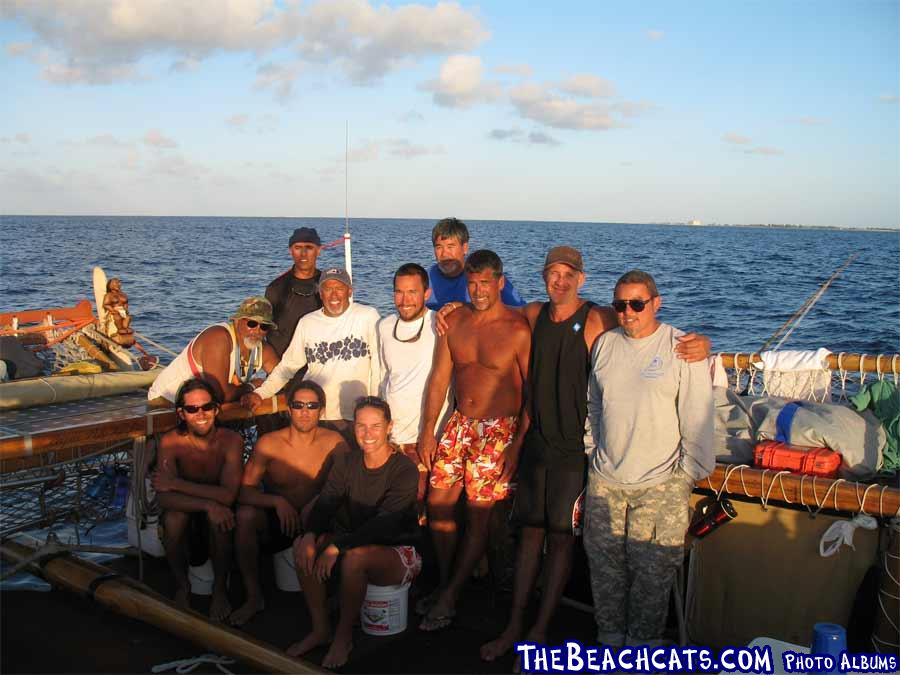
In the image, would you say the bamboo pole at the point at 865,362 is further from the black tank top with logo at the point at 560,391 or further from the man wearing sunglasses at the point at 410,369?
the man wearing sunglasses at the point at 410,369

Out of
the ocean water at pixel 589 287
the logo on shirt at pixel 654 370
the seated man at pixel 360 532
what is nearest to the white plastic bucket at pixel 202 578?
the seated man at pixel 360 532

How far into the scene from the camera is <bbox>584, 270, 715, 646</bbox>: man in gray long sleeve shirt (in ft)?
12.2

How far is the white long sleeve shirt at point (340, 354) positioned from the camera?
4906mm

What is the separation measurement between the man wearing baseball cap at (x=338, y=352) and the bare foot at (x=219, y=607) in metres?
1.13

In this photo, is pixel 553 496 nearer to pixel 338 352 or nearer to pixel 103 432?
pixel 338 352

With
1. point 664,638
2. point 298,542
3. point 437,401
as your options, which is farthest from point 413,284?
point 664,638

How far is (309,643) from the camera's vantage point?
3994 millimetres

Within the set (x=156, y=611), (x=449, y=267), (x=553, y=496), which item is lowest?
(x=156, y=611)

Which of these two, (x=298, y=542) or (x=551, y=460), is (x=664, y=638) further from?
(x=298, y=542)

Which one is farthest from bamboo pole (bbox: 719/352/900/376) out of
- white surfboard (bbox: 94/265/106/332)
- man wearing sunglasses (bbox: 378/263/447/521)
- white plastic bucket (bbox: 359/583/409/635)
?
white surfboard (bbox: 94/265/106/332)

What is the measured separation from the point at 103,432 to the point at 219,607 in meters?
1.20

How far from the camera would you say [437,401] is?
14.8 feet

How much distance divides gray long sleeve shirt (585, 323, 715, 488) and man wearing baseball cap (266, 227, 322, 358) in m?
2.60

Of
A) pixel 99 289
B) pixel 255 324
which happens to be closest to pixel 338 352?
pixel 255 324
